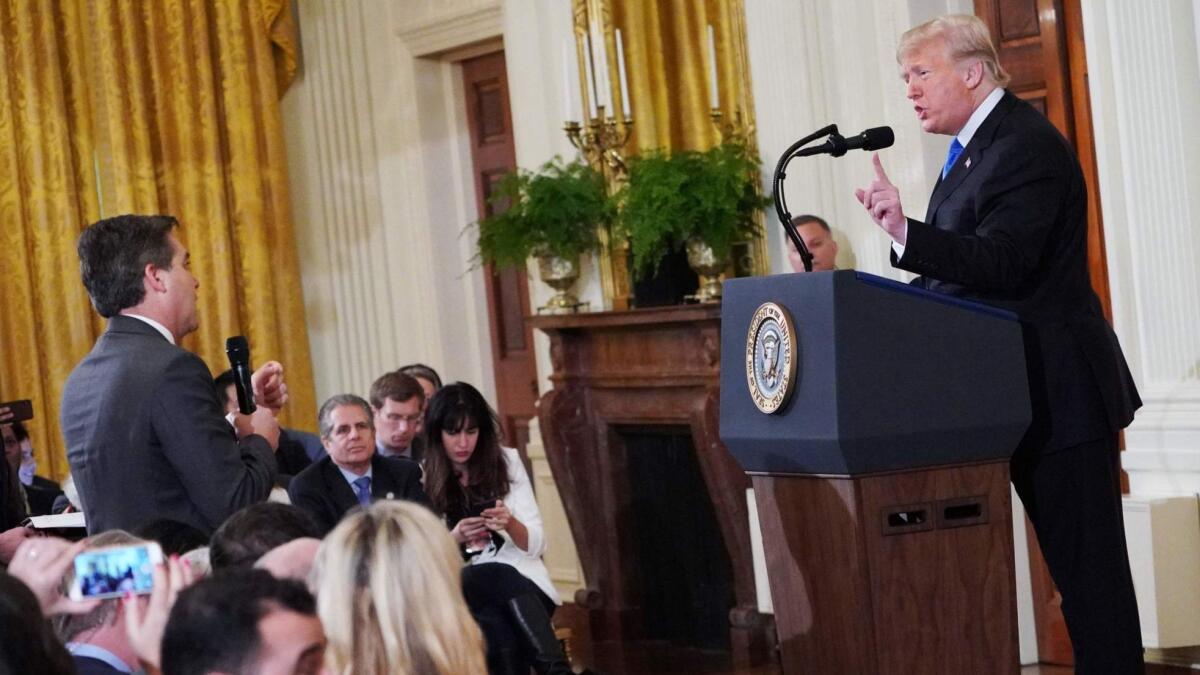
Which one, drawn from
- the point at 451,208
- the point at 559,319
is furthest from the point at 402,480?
the point at 451,208

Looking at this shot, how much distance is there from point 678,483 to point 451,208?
2386 millimetres

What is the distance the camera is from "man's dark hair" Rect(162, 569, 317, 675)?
1.99 metres

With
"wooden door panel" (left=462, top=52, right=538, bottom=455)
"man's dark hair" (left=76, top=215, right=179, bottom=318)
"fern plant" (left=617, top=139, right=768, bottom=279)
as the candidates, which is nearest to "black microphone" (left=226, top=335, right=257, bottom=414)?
"man's dark hair" (left=76, top=215, right=179, bottom=318)

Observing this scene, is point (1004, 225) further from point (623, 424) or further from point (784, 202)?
point (623, 424)

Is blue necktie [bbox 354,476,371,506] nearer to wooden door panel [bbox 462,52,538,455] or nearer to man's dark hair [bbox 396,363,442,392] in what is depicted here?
man's dark hair [bbox 396,363,442,392]

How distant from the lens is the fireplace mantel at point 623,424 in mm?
6070

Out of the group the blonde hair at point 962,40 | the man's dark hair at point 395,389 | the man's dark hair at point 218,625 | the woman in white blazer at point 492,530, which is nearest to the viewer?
the man's dark hair at point 218,625

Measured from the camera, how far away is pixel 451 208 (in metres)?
8.41

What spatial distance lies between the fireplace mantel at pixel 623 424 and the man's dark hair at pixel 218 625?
4.02m

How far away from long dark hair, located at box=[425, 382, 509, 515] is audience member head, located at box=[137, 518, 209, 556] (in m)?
2.03

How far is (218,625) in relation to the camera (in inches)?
78.9

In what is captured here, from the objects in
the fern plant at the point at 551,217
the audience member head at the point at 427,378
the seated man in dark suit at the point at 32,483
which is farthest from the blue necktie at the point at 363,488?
the fern plant at the point at 551,217

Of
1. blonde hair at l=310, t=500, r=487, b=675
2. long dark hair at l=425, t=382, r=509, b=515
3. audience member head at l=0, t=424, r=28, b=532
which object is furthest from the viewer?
long dark hair at l=425, t=382, r=509, b=515

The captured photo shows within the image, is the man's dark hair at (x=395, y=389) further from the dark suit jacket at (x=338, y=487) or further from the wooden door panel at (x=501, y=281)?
the wooden door panel at (x=501, y=281)
